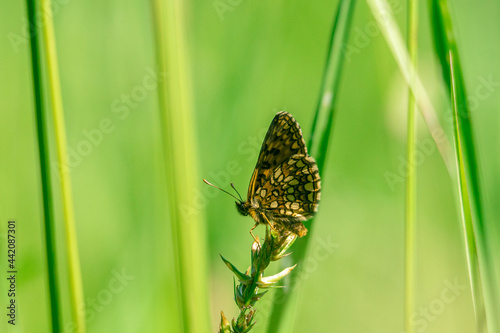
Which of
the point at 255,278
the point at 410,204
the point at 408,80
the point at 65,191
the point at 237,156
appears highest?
the point at 408,80

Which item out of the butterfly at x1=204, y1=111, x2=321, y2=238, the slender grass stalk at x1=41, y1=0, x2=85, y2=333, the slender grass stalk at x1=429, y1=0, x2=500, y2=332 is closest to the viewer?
the slender grass stalk at x1=41, y1=0, x2=85, y2=333

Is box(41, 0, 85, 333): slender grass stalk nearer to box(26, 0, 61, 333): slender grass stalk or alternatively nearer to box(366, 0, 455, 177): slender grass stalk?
box(26, 0, 61, 333): slender grass stalk

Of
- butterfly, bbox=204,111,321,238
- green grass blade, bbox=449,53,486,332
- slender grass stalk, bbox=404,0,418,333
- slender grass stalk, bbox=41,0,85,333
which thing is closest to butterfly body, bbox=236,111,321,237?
butterfly, bbox=204,111,321,238

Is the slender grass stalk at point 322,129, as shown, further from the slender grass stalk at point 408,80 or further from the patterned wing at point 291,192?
the slender grass stalk at point 408,80

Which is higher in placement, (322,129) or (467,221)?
(322,129)

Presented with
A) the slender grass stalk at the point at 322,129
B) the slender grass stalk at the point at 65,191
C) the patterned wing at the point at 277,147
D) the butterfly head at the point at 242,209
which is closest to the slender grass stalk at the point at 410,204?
the slender grass stalk at the point at 322,129

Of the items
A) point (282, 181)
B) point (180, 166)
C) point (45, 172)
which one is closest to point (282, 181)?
point (282, 181)

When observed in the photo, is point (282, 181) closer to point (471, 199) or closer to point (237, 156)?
point (237, 156)

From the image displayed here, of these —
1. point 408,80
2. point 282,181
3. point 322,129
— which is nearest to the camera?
point 322,129
